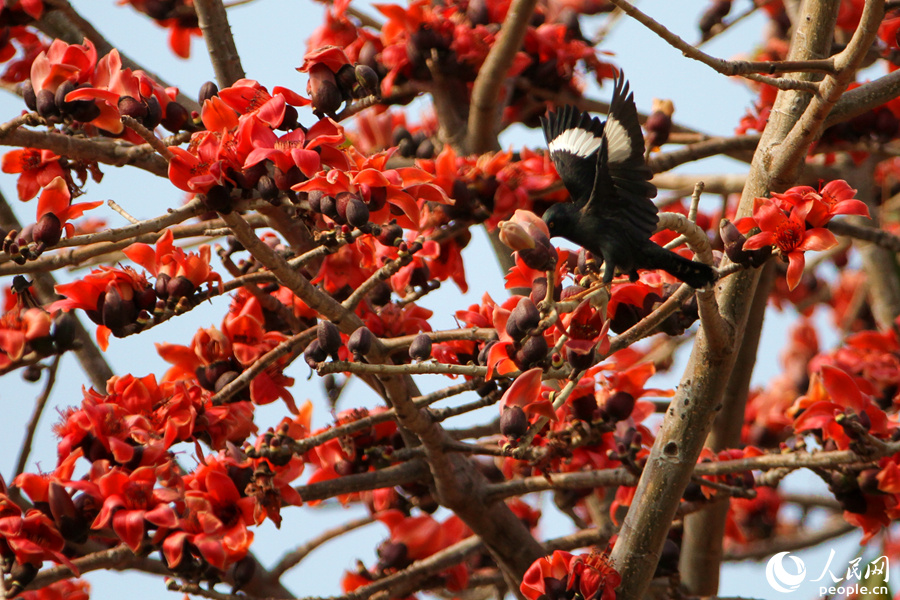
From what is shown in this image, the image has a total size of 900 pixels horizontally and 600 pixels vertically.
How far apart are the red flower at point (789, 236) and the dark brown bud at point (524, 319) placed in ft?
1.56

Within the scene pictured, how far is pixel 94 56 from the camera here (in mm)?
2242

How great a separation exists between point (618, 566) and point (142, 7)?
2409 millimetres

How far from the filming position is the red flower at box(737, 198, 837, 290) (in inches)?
77.2

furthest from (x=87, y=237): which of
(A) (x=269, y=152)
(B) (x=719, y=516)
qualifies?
(B) (x=719, y=516)

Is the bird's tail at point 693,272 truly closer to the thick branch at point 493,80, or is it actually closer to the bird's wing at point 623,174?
the bird's wing at point 623,174

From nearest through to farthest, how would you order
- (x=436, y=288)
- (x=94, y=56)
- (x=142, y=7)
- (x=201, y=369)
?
(x=94, y=56) < (x=201, y=369) < (x=436, y=288) < (x=142, y=7)

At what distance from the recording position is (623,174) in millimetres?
2025

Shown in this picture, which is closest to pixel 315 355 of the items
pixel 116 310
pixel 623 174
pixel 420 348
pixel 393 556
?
pixel 420 348

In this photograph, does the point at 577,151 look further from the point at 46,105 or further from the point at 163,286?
the point at 46,105

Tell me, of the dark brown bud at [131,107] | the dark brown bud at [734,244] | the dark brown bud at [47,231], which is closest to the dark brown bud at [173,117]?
the dark brown bud at [131,107]

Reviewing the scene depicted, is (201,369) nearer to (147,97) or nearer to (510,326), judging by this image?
(147,97)

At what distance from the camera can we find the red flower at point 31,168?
238cm

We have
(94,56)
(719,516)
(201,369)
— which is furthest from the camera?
(719,516)

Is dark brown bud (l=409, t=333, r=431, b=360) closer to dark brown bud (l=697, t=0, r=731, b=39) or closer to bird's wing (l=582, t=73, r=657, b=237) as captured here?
bird's wing (l=582, t=73, r=657, b=237)
